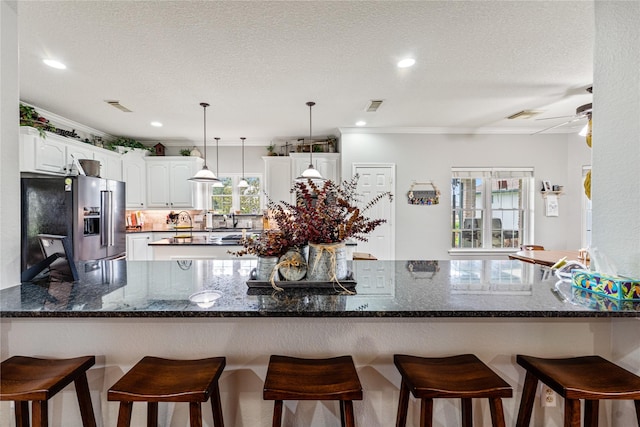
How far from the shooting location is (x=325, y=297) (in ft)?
4.19

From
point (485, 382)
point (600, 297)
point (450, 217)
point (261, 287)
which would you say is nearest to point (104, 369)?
point (261, 287)

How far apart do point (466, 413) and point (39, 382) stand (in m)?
1.63

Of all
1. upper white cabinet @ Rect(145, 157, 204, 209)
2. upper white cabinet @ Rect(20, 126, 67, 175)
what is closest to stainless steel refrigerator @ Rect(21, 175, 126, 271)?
upper white cabinet @ Rect(20, 126, 67, 175)

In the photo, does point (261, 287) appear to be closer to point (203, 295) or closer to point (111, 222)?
point (203, 295)

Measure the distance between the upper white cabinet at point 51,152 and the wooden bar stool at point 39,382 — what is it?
10.8 ft

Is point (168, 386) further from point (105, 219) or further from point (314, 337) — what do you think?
point (105, 219)

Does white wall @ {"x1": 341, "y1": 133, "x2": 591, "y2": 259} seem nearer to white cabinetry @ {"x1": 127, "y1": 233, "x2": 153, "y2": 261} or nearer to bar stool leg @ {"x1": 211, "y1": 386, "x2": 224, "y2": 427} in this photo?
white cabinetry @ {"x1": 127, "y1": 233, "x2": 153, "y2": 261}

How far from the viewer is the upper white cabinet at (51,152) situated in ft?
11.4

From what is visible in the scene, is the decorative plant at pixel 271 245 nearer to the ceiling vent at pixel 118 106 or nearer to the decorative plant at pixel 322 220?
the decorative plant at pixel 322 220

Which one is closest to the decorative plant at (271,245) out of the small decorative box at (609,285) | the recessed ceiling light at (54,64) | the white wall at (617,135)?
the small decorative box at (609,285)

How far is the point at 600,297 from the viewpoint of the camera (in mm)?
1280

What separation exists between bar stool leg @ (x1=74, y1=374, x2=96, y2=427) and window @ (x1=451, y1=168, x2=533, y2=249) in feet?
16.2

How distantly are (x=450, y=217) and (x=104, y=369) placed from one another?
15.8 feet

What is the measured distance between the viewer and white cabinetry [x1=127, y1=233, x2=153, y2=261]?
4918mm
